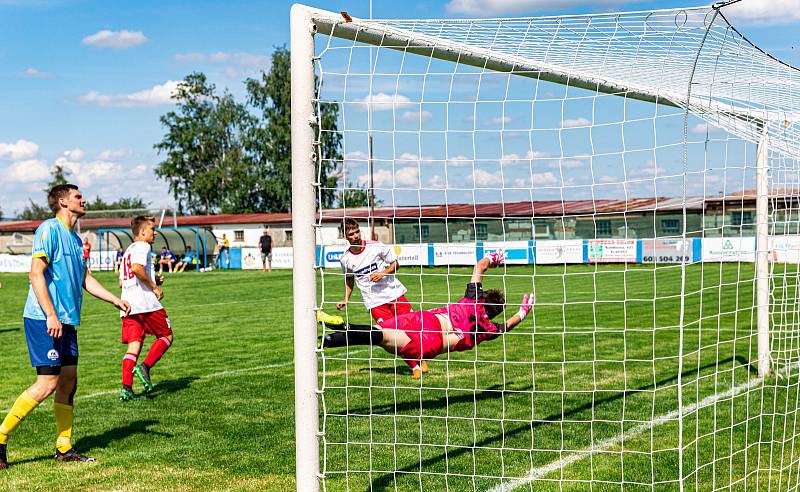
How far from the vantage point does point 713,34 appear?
Result: 14.9 feet

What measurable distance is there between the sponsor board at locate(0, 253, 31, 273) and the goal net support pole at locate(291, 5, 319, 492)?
42.5 metres

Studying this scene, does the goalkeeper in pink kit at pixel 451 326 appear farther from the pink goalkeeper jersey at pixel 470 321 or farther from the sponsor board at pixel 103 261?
the sponsor board at pixel 103 261

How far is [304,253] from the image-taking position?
448 cm

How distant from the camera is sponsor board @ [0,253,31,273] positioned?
42.9 meters

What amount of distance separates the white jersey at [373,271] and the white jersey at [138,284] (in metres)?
2.07

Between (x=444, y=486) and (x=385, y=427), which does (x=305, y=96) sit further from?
(x=385, y=427)

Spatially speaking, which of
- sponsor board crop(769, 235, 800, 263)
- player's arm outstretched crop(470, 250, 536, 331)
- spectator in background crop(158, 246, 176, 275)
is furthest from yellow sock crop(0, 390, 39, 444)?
spectator in background crop(158, 246, 176, 275)

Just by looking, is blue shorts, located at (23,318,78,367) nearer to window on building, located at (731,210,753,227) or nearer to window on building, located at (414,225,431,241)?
window on building, located at (414,225,431,241)

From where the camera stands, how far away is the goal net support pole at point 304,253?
14.7 feet

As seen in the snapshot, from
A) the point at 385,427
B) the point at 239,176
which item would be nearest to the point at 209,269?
the point at 239,176

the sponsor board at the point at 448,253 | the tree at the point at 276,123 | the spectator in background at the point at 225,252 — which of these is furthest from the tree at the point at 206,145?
the sponsor board at the point at 448,253

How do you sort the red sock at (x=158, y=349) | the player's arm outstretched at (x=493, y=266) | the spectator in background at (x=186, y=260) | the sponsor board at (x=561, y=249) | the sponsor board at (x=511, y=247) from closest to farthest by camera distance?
the player's arm outstretched at (x=493, y=266)
the sponsor board at (x=561, y=249)
the sponsor board at (x=511, y=247)
the red sock at (x=158, y=349)
the spectator in background at (x=186, y=260)

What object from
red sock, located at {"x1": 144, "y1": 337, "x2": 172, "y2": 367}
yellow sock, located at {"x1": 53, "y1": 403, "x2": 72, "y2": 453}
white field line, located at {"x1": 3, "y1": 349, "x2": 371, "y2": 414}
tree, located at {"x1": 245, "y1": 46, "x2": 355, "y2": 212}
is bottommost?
white field line, located at {"x1": 3, "y1": 349, "x2": 371, "y2": 414}

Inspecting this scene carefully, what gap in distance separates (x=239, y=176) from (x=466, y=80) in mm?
68212
